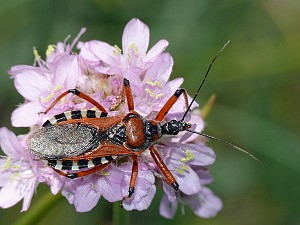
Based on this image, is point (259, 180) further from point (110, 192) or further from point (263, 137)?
point (110, 192)

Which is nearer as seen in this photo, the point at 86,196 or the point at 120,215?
the point at 86,196

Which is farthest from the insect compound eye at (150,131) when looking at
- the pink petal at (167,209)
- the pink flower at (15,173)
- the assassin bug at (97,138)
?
the pink petal at (167,209)

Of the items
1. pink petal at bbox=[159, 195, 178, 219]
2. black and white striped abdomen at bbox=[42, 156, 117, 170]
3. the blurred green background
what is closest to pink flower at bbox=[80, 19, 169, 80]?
black and white striped abdomen at bbox=[42, 156, 117, 170]

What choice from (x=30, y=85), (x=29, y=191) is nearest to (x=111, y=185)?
(x=29, y=191)

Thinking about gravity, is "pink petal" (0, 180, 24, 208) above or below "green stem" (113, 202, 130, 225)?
below

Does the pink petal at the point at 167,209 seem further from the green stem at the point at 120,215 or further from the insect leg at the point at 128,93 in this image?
the insect leg at the point at 128,93

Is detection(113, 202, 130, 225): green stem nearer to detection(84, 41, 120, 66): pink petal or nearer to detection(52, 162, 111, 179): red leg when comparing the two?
detection(52, 162, 111, 179): red leg

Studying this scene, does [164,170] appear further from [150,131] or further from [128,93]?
[128,93]
